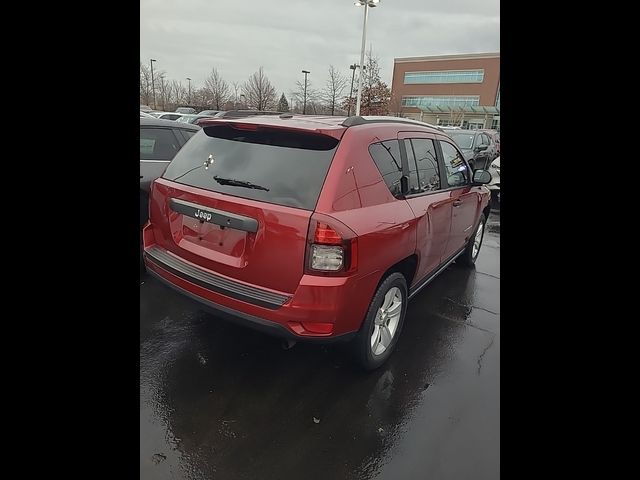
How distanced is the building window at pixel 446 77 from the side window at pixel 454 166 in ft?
207

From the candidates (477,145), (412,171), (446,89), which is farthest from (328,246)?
(446,89)

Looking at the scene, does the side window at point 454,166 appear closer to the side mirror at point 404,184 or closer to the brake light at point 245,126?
the side mirror at point 404,184

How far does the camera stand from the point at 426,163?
12.0 ft

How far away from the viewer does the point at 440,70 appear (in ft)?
217

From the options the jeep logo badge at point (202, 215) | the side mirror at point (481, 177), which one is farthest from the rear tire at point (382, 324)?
the side mirror at point (481, 177)

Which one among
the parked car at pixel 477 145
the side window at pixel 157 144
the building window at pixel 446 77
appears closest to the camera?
the side window at pixel 157 144

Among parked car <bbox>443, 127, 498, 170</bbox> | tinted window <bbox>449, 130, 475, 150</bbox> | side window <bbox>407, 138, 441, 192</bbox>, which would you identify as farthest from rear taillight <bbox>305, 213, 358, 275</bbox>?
tinted window <bbox>449, 130, 475, 150</bbox>

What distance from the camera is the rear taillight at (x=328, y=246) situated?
2.37m

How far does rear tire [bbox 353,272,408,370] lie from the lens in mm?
2809
